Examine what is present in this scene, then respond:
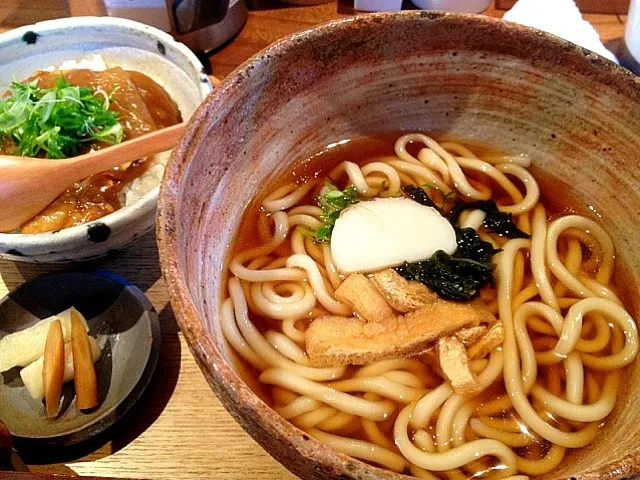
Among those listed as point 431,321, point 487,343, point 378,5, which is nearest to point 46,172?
point 431,321

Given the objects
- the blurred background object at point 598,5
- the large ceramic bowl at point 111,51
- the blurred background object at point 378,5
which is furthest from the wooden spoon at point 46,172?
the blurred background object at point 598,5

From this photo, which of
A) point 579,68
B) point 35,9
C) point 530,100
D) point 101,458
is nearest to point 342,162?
point 530,100

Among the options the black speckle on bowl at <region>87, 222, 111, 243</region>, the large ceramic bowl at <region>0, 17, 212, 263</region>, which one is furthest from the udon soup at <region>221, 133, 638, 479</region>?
the large ceramic bowl at <region>0, 17, 212, 263</region>

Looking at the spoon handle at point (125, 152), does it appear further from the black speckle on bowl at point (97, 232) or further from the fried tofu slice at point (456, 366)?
the fried tofu slice at point (456, 366)

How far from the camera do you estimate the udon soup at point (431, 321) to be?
120 cm

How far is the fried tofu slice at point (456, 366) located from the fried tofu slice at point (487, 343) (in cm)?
3

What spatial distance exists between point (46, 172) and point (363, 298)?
903mm

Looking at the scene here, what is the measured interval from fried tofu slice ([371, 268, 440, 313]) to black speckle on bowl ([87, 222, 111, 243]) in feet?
2.21

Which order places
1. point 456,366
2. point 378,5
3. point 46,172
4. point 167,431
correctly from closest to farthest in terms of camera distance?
point 456,366
point 167,431
point 46,172
point 378,5

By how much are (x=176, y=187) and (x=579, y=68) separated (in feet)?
3.14

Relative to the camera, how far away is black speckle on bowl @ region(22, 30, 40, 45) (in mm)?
1918

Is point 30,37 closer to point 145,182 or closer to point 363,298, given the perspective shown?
point 145,182

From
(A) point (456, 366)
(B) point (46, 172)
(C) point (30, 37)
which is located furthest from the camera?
(C) point (30, 37)

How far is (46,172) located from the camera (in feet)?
5.03
